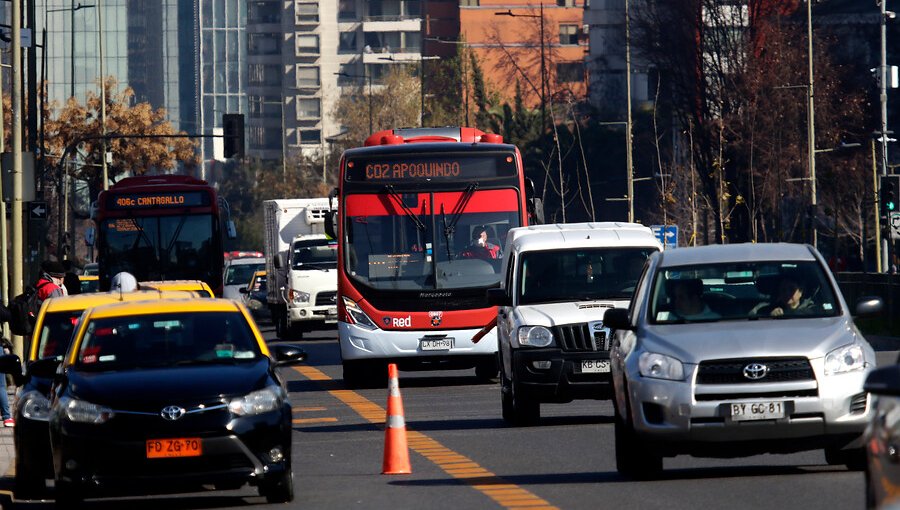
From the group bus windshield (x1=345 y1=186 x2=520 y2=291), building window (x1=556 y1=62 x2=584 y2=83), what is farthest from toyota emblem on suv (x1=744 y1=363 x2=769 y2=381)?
building window (x1=556 y1=62 x2=584 y2=83)

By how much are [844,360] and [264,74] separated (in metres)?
156

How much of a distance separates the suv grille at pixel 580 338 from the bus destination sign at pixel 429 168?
7.89 meters

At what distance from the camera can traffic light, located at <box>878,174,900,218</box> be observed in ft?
149

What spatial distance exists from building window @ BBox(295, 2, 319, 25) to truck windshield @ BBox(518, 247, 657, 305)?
139 meters

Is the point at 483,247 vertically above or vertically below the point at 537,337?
above

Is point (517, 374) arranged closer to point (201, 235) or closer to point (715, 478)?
point (715, 478)

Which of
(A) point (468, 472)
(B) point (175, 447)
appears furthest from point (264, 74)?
(B) point (175, 447)

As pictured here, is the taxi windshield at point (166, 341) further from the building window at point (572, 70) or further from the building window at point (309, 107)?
the building window at point (309, 107)

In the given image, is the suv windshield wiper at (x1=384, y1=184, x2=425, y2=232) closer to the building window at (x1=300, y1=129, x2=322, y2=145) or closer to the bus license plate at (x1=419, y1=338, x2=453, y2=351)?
the bus license plate at (x1=419, y1=338, x2=453, y2=351)

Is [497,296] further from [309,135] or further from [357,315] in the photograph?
[309,135]

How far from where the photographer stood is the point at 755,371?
12.9 metres

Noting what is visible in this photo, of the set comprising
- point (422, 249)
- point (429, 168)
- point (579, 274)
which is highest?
point (429, 168)

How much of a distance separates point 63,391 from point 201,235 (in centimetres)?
2707

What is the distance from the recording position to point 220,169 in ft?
628
